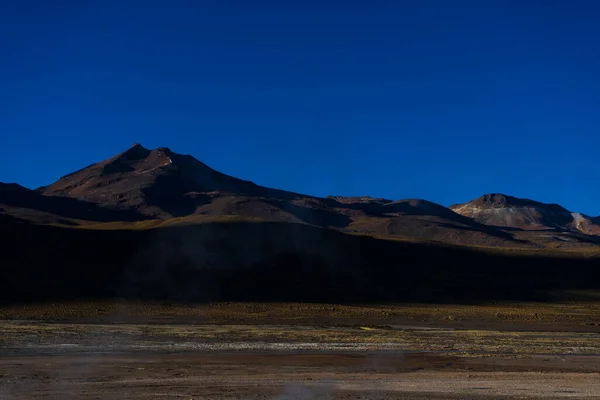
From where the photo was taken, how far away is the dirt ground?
Answer: 2408 centimetres

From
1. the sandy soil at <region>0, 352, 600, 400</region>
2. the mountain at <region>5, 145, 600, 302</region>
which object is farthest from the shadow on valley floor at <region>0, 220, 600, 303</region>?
the sandy soil at <region>0, 352, 600, 400</region>

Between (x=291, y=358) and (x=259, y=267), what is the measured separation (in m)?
64.6

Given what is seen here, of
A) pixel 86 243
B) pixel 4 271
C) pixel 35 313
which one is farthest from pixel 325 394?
pixel 86 243

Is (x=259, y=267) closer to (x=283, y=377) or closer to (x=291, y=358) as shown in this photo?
(x=291, y=358)

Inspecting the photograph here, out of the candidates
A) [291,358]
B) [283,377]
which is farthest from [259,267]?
[283,377]

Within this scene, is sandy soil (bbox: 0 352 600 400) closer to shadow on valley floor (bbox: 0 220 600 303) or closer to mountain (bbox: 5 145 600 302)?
shadow on valley floor (bbox: 0 220 600 303)

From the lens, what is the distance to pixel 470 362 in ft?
109

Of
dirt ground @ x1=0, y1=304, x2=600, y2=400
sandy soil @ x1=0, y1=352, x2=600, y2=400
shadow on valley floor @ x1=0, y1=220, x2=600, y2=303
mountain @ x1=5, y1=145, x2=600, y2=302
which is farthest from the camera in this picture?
mountain @ x1=5, y1=145, x2=600, y2=302

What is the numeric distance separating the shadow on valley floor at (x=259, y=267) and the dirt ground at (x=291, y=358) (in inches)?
742

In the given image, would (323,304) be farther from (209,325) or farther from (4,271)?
(4,271)

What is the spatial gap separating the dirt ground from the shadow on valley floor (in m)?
18.9

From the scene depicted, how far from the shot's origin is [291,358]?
34.1 metres

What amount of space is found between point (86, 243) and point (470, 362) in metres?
75.4

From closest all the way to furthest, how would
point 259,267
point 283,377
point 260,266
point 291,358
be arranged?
point 283,377
point 291,358
point 259,267
point 260,266
